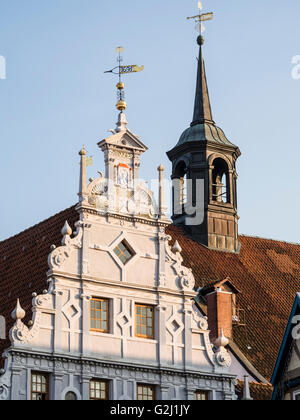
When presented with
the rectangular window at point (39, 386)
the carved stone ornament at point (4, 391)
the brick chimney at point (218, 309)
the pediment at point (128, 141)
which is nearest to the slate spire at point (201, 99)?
the brick chimney at point (218, 309)

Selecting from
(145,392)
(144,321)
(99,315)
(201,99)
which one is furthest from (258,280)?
(99,315)

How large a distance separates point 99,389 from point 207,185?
2289cm

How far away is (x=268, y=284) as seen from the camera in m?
61.4

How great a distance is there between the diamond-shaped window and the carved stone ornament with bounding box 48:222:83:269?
151 cm

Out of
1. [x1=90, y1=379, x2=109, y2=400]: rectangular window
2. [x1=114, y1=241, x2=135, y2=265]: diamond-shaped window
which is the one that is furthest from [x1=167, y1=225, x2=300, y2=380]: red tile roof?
[x1=90, y1=379, x2=109, y2=400]: rectangular window

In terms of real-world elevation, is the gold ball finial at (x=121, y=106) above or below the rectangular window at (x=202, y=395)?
above

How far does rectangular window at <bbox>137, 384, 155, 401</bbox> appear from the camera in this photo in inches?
1724

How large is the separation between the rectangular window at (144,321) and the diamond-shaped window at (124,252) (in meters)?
1.70

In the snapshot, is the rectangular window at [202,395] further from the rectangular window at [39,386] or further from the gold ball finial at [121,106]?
the gold ball finial at [121,106]

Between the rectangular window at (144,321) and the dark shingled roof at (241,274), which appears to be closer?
the rectangular window at (144,321)

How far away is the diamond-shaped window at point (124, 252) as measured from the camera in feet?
149
